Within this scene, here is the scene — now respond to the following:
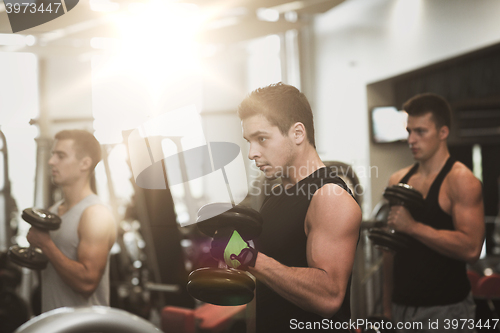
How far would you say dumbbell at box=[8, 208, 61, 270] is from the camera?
153 centimetres

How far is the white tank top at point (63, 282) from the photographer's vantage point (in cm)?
167

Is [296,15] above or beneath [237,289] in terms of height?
above

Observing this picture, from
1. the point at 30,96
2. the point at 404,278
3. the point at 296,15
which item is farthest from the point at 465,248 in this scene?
the point at 296,15

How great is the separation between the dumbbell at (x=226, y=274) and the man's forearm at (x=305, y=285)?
2.3 inches

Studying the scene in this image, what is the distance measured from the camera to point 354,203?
47.1 inches

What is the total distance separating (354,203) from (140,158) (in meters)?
1.65

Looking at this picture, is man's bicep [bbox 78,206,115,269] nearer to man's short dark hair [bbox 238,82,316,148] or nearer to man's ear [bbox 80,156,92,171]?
man's ear [bbox 80,156,92,171]

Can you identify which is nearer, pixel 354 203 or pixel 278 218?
pixel 354 203


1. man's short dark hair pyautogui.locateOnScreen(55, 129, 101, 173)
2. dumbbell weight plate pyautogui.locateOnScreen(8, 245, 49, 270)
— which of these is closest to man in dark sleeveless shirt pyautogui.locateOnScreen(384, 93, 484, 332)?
man's short dark hair pyautogui.locateOnScreen(55, 129, 101, 173)

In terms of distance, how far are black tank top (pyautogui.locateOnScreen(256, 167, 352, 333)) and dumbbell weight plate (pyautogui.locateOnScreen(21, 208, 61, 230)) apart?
0.84m

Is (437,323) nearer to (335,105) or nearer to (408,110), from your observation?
(408,110)

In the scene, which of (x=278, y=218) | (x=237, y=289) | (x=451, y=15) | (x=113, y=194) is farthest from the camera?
(x=113, y=194)

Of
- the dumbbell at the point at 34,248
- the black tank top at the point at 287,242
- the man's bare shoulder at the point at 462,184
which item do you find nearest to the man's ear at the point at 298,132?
the black tank top at the point at 287,242

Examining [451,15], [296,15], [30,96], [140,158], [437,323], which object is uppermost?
[296,15]
